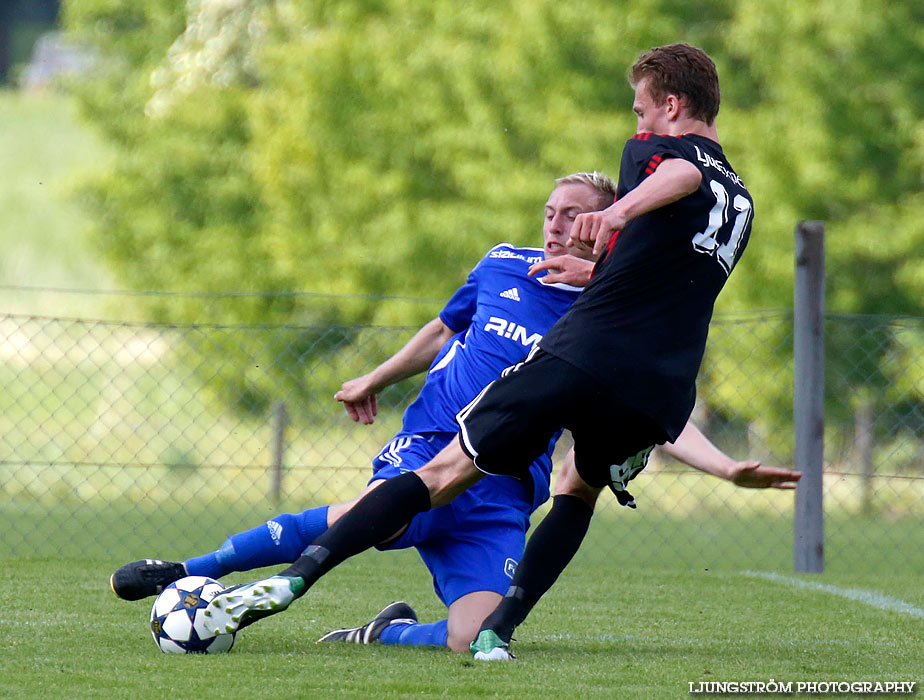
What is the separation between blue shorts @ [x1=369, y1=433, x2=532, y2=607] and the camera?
470 cm

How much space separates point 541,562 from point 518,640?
0.62 meters

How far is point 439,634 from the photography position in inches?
180

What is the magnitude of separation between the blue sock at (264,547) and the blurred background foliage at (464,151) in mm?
5179

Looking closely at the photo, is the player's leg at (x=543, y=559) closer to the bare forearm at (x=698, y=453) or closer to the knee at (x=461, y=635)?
the knee at (x=461, y=635)

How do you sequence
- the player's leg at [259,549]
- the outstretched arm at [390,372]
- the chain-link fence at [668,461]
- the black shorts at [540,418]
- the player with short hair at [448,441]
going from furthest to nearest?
the chain-link fence at [668,461] < the outstretched arm at [390,372] < the player with short hair at [448,441] < the player's leg at [259,549] < the black shorts at [540,418]

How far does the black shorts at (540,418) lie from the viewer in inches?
154

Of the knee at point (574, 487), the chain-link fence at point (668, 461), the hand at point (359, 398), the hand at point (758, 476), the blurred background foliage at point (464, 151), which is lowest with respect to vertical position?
the chain-link fence at point (668, 461)

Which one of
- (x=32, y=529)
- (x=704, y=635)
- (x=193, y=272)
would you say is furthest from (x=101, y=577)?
(x=193, y=272)

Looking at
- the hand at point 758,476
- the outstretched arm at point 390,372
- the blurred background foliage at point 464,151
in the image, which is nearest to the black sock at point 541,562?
the hand at point 758,476

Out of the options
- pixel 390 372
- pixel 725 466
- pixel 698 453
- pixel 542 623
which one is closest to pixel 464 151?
pixel 542 623

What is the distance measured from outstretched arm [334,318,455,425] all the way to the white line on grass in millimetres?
2332

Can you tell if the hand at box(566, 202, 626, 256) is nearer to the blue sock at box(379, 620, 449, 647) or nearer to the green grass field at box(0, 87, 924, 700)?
the green grass field at box(0, 87, 924, 700)

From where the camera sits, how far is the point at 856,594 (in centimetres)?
648

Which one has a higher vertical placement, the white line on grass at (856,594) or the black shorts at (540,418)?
the black shorts at (540,418)
